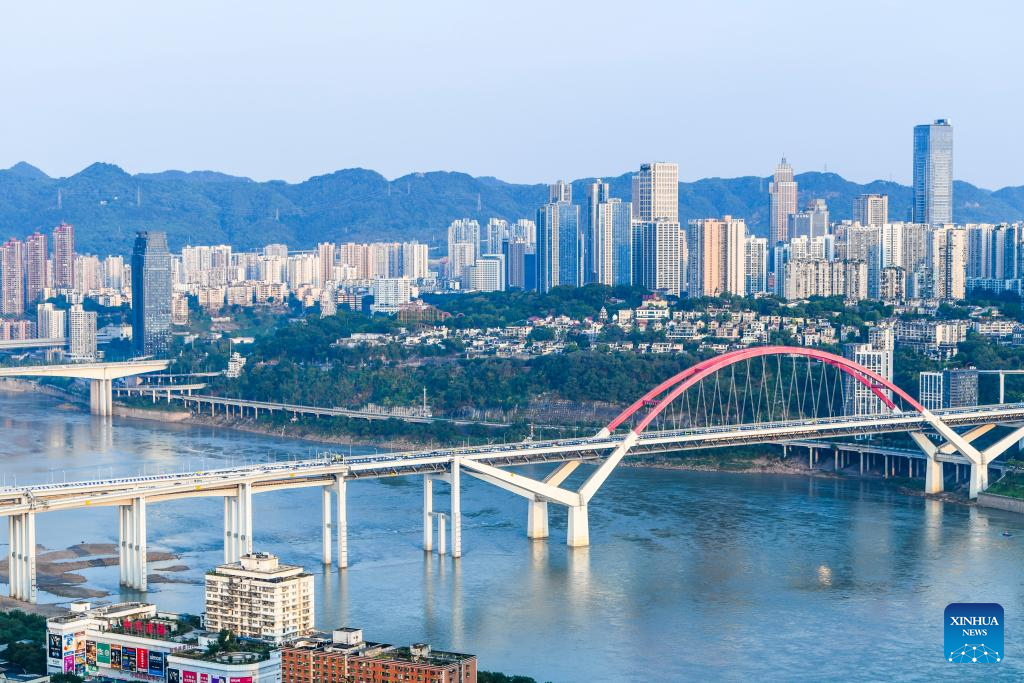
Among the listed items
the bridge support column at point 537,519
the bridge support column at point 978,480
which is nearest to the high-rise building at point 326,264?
the bridge support column at point 978,480

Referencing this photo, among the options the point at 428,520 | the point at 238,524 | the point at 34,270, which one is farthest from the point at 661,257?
the point at 238,524

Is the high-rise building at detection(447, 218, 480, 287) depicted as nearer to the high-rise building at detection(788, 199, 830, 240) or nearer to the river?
the high-rise building at detection(788, 199, 830, 240)

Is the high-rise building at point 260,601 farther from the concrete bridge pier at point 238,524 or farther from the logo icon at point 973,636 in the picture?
the logo icon at point 973,636

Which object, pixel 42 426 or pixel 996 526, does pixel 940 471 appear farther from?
pixel 42 426

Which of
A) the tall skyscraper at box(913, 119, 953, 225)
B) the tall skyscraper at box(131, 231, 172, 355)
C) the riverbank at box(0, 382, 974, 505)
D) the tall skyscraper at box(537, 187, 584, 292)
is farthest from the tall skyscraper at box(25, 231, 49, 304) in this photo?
the tall skyscraper at box(913, 119, 953, 225)

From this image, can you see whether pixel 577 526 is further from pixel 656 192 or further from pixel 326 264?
pixel 326 264

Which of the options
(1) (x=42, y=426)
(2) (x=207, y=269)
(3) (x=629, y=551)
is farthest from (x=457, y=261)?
(3) (x=629, y=551)
